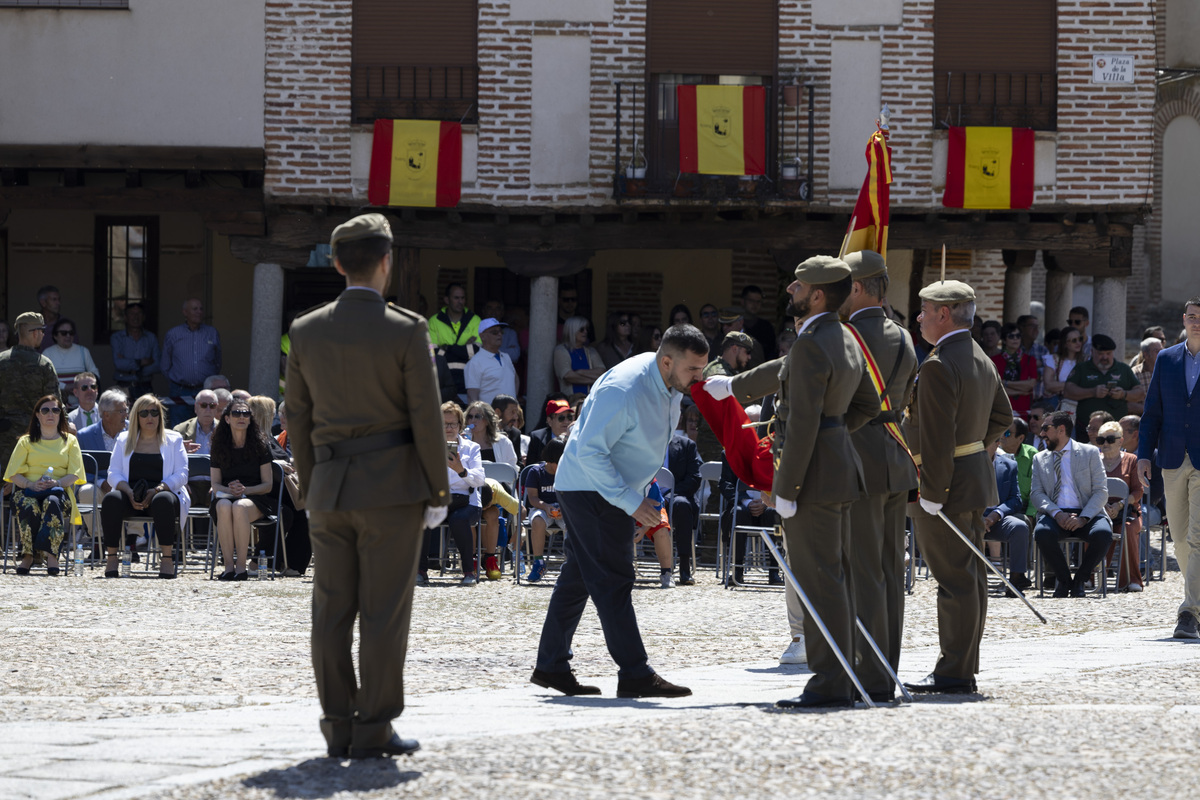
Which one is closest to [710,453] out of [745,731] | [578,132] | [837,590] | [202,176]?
[578,132]

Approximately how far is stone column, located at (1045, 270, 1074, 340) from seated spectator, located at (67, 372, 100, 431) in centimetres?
1139

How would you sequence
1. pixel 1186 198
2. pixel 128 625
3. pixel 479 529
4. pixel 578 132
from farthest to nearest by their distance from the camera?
pixel 1186 198 < pixel 578 132 < pixel 479 529 < pixel 128 625

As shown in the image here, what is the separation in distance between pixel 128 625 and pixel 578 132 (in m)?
10.5

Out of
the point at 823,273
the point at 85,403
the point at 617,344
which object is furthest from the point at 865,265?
the point at 617,344

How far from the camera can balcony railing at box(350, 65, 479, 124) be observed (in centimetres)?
1883

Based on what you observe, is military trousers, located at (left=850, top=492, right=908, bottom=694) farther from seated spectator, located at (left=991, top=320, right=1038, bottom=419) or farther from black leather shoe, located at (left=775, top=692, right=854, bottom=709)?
seated spectator, located at (left=991, top=320, right=1038, bottom=419)

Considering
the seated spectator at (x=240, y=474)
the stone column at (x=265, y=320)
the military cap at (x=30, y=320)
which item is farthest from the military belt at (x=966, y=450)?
the stone column at (x=265, y=320)

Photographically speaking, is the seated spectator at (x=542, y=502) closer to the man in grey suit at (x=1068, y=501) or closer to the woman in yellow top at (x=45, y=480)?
the woman in yellow top at (x=45, y=480)

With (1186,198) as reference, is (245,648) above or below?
A: below

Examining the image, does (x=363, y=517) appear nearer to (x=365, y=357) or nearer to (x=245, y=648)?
(x=365, y=357)

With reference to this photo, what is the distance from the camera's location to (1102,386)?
16797 millimetres

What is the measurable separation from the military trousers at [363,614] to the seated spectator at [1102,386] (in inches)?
501

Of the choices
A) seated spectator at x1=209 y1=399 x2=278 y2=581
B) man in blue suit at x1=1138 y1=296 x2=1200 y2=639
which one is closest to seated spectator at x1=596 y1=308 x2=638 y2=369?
seated spectator at x1=209 y1=399 x2=278 y2=581

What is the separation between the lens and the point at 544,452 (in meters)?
13.5
